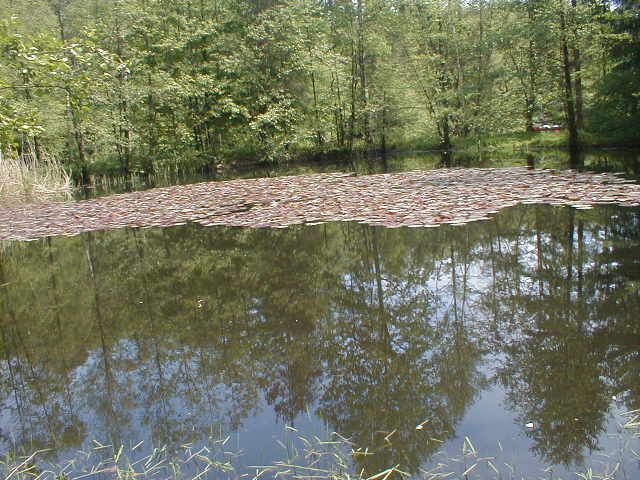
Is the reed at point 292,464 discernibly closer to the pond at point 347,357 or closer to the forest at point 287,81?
the pond at point 347,357

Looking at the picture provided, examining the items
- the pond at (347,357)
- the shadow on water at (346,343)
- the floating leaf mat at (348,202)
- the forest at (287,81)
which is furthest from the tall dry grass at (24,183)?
the forest at (287,81)

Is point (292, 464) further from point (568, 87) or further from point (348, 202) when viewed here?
point (568, 87)

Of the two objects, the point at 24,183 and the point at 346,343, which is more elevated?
the point at 24,183

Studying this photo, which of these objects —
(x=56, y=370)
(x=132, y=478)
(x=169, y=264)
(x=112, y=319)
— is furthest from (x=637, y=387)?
(x=169, y=264)

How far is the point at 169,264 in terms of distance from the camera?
5824 millimetres

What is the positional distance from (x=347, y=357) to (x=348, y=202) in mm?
5842

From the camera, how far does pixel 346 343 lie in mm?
3250

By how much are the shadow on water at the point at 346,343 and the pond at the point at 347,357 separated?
0.01 m

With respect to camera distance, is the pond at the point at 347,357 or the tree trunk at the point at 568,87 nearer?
the pond at the point at 347,357

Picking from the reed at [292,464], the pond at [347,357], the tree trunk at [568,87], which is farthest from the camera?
the tree trunk at [568,87]

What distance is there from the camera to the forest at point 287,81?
21.7m

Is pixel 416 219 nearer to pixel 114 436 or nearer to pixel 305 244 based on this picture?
pixel 305 244

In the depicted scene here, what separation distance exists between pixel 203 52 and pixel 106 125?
6055 millimetres

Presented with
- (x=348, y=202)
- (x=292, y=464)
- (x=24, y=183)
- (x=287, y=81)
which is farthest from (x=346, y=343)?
(x=287, y=81)
